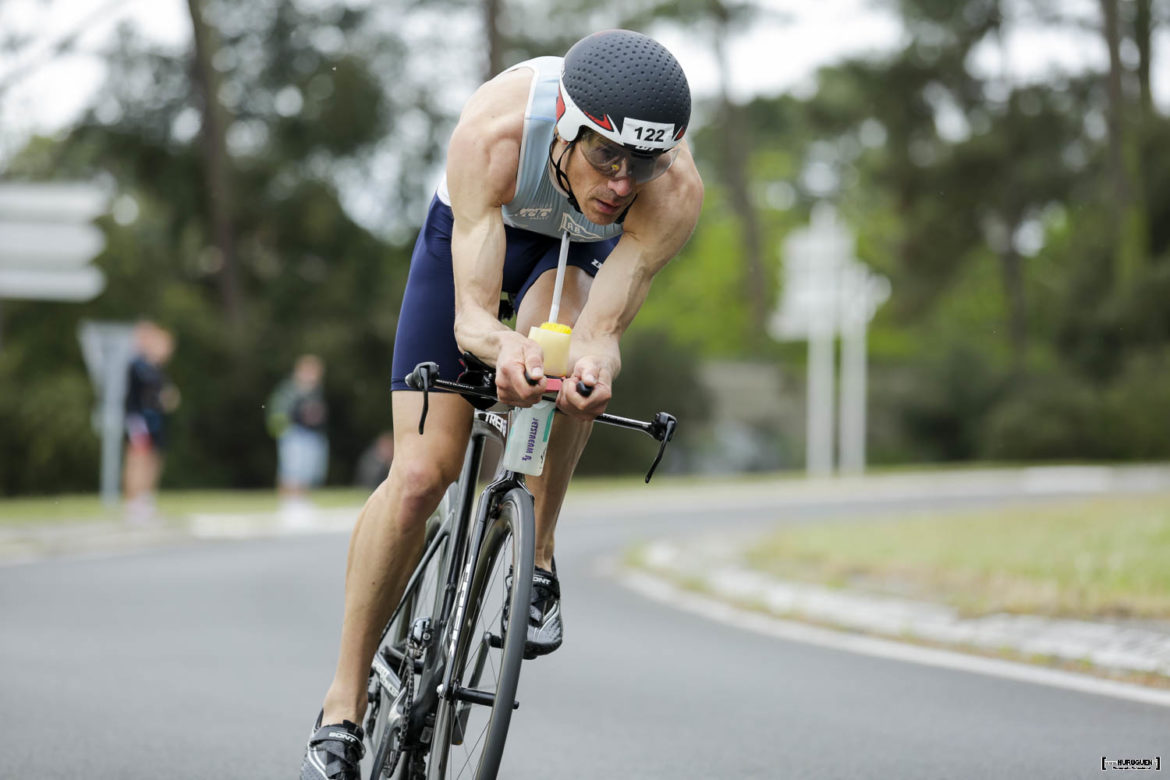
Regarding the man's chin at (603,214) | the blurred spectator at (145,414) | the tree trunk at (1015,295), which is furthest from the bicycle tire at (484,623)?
the tree trunk at (1015,295)

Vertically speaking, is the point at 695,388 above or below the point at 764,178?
below

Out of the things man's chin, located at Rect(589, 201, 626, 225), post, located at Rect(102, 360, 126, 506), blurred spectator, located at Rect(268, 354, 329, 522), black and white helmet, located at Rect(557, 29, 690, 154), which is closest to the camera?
black and white helmet, located at Rect(557, 29, 690, 154)

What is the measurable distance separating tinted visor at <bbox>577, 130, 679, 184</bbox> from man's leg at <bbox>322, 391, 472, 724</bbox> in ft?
2.72

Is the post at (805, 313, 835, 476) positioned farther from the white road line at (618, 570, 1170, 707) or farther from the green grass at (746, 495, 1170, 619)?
the white road line at (618, 570, 1170, 707)

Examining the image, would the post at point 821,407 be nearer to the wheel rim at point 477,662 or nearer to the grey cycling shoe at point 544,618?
the grey cycling shoe at point 544,618

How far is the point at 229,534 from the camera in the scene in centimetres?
1556

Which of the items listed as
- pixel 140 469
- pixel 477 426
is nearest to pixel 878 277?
pixel 140 469

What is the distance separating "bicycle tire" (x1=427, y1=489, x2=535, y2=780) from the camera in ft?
11.5

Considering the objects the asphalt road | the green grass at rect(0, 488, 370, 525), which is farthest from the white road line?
the green grass at rect(0, 488, 370, 525)

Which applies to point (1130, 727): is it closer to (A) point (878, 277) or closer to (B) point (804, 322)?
(B) point (804, 322)

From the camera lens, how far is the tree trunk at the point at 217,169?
31.2m

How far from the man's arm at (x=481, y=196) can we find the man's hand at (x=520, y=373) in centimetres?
14

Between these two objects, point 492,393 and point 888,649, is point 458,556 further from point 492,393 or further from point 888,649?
point 888,649

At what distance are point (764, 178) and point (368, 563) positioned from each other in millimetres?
54205
